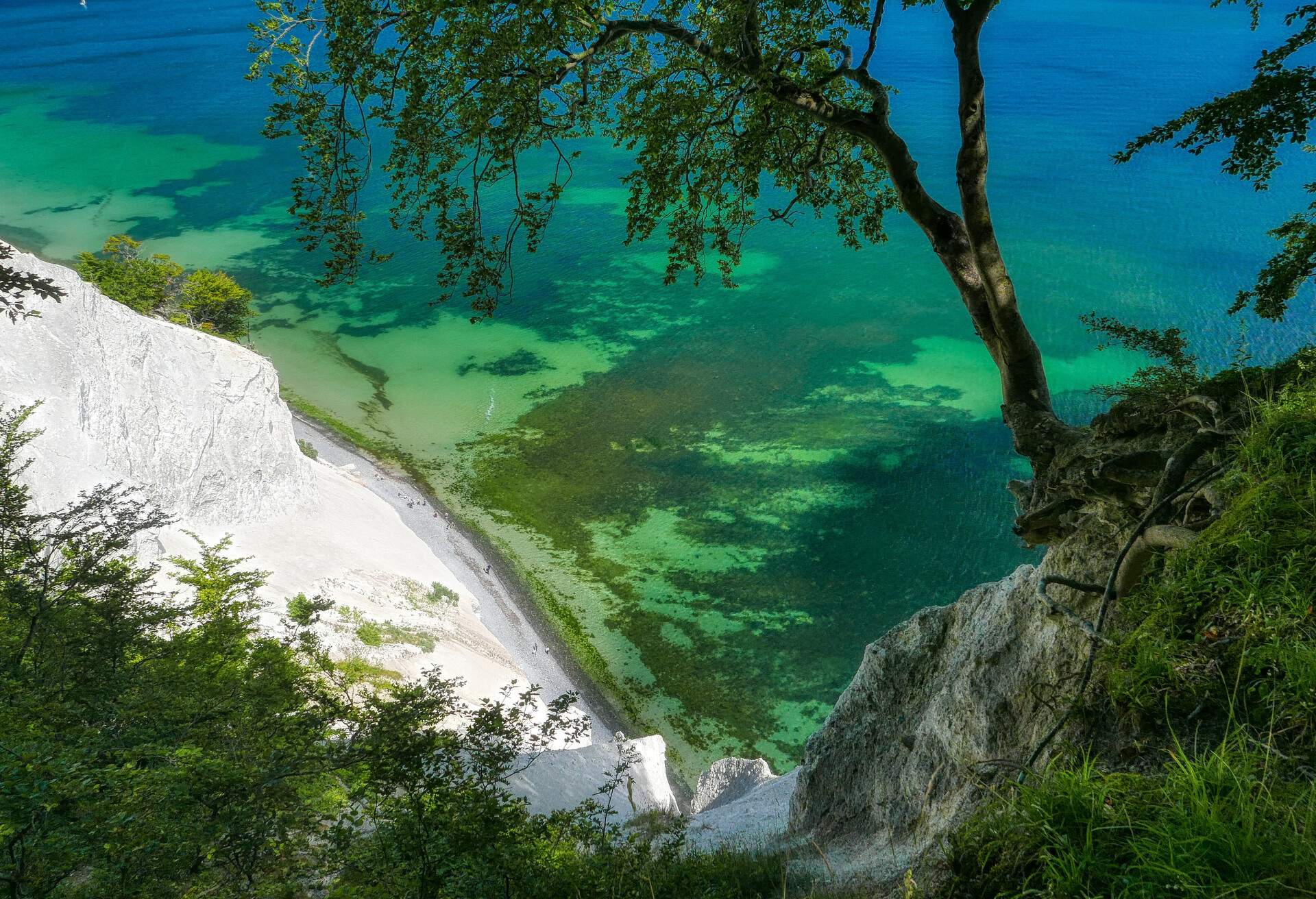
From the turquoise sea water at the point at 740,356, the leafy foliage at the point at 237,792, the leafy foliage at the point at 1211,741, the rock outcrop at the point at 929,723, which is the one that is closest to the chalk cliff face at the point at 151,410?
the turquoise sea water at the point at 740,356

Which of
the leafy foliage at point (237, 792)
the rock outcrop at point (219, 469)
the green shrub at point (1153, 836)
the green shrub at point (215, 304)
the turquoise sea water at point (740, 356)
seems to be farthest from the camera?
the green shrub at point (215, 304)

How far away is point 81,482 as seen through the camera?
1552cm

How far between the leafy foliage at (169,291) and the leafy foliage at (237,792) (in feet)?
81.4

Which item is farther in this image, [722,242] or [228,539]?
[228,539]

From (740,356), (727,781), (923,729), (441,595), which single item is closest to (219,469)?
(441,595)

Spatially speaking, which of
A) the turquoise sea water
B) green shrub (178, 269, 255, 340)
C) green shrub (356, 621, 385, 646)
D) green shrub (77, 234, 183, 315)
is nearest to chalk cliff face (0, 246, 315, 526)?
green shrub (356, 621, 385, 646)

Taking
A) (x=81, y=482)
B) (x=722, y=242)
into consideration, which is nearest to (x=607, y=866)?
(x=722, y=242)

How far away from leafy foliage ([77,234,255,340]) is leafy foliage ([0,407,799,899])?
2482 cm

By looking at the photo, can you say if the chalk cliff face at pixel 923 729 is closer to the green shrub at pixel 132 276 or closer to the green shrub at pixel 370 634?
the green shrub at pixel 370 634

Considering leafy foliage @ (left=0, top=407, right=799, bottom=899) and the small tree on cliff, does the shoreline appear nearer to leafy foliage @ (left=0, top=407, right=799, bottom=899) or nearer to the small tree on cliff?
leafy foliage @ (left=0, top=407, right=799, bottom=899)

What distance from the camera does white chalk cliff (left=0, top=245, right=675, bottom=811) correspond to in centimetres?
1571

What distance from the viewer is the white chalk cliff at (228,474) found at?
15.7 m

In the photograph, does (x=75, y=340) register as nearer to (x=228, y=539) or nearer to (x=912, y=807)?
(x=228, y=539)

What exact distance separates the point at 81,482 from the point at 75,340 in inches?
141
